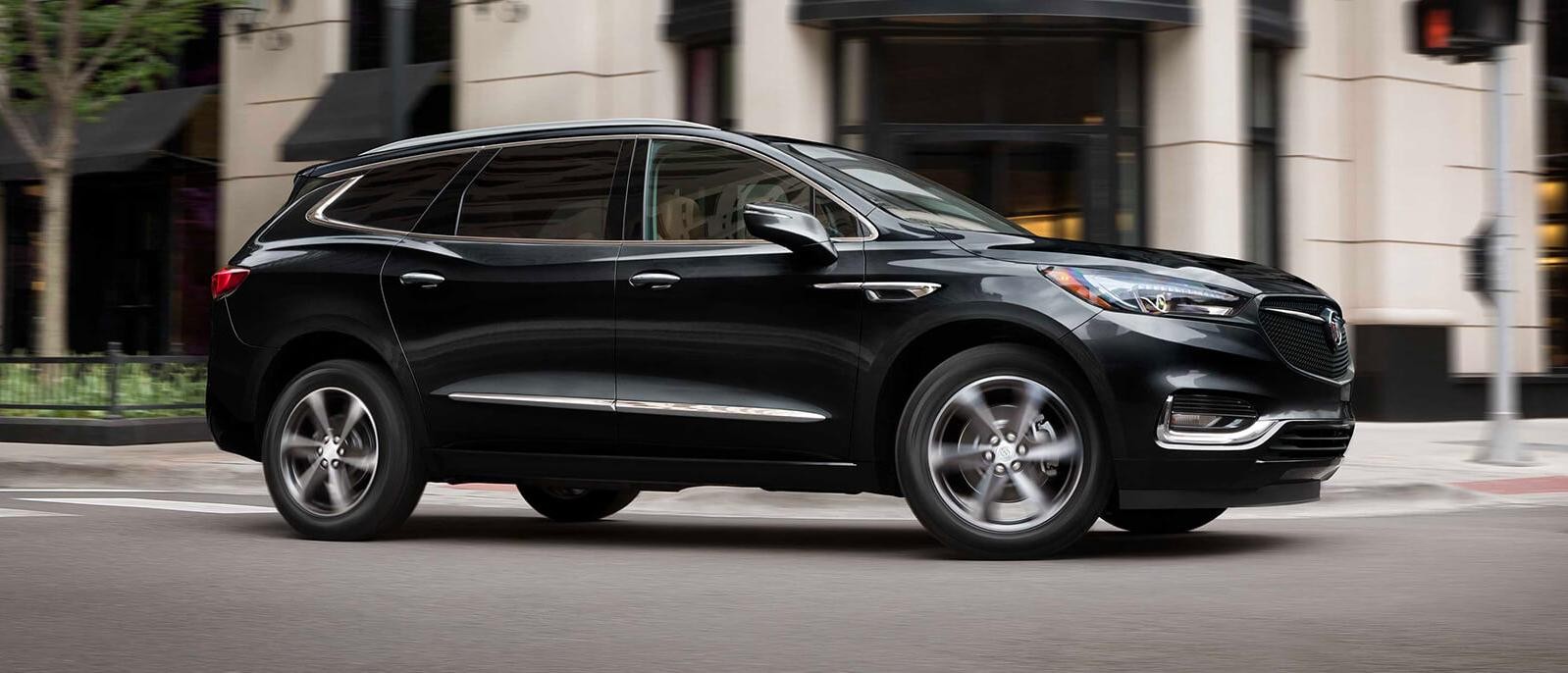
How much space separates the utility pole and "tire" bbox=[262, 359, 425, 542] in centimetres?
754

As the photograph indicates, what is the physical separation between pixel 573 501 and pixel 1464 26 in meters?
6.67

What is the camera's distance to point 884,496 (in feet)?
33.7

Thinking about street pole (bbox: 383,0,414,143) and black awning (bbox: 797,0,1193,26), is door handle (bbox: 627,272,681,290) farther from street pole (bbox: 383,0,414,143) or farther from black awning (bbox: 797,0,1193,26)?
black awning (bbox: 797,0,1193,26)

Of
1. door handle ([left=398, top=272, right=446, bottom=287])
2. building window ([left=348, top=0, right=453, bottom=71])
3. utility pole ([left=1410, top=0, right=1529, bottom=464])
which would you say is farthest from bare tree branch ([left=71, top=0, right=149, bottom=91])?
utility pole ([left=1410, top=0, right=1529, bottom=464])

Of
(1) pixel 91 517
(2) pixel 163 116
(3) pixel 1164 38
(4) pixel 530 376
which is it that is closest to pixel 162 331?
(2) pixel 163 116

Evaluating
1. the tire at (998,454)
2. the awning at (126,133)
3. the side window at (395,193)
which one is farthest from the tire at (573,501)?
the awning at (126,133)

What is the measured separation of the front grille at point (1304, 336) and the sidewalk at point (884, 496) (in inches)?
94.1

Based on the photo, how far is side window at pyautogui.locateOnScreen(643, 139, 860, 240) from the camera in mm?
7230

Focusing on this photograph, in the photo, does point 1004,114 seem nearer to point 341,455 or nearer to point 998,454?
point 341,455

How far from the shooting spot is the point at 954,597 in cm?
593

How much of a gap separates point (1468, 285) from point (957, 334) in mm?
7088

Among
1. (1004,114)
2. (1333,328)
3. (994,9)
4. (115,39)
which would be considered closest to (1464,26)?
(994,9)

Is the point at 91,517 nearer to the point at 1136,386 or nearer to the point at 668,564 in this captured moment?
the point at 668,564

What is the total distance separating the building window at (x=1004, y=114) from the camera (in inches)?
658
